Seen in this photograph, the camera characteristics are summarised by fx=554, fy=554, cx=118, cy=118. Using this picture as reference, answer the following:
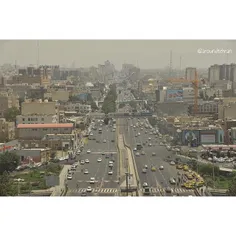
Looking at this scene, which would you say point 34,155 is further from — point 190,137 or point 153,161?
point 190,137

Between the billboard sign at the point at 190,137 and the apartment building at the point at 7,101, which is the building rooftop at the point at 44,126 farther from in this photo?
the billboard sign at the point at 190,137

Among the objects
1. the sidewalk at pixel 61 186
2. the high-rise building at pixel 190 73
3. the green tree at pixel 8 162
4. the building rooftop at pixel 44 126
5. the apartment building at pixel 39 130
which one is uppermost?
the high-rise building at pixel 190 73

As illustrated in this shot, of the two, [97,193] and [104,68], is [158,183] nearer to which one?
[97,193]

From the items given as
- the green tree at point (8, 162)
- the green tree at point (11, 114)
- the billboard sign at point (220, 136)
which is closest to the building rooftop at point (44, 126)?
the green tree at point (11, 114)

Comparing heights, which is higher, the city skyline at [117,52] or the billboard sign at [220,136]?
the city skyline at [117,52]

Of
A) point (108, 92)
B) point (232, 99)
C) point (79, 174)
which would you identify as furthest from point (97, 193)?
point (232, 99)
